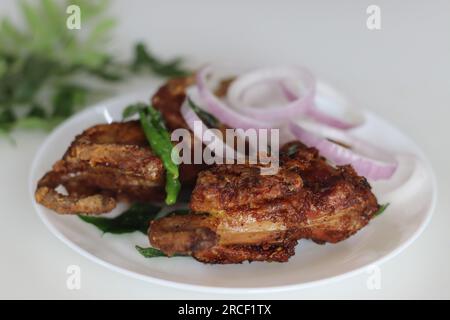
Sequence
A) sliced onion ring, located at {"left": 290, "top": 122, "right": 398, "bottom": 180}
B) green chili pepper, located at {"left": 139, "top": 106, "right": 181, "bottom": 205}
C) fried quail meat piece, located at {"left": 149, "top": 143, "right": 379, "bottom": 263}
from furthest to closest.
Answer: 1. sliced onion ring, located at {"left": 290, "top": 122, "right": 398, "bottom": 180}
2. green chili pepper, located at {"left": 139, "top": 106, "right": 181, "bottom": 205}
3. fried quail meat piece, located at {"left": 149, "top": 143, "right": 379, "bottom": 263}

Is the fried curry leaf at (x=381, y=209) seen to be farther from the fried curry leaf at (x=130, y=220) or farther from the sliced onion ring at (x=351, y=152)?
the fried curry leaf at (x=130, y=220)

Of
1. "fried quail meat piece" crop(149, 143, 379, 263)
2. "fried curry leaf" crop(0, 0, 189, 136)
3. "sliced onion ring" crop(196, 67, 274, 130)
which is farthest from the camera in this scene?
"fried curry leaf" crop(0, 0, 189, 136)

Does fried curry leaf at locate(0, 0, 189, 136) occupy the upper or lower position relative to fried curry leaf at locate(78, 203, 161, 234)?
upper

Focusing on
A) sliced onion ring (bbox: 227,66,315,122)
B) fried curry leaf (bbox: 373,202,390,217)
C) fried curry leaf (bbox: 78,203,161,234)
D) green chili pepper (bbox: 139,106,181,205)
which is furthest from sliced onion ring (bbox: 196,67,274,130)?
→ fried curry leaf (bbox: 373,202,390,217)

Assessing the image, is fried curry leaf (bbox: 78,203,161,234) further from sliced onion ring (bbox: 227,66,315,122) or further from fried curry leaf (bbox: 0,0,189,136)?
fried curry leaf (bbox: 0,0,189,136)

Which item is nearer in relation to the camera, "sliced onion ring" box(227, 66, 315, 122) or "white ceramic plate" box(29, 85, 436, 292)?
"white ceramic plate" box(29, 85, 436, 292)

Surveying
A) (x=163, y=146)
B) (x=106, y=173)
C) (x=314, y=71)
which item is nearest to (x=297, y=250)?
(x=163, y=146)

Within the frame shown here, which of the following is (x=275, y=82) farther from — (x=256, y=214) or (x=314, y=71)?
(x=256, y=214)

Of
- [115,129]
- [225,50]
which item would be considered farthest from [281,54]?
[115,129]
